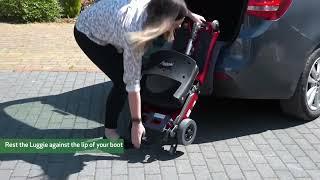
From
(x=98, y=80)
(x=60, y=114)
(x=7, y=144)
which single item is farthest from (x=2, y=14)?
(x=7, y=144)

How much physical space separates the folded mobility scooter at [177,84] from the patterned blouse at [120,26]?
47cm

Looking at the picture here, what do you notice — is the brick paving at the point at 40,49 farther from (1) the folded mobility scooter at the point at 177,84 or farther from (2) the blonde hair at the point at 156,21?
(2) the blonde hair at the point at 156,21

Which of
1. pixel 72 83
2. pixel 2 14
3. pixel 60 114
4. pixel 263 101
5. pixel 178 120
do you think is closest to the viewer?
pixel 178 120

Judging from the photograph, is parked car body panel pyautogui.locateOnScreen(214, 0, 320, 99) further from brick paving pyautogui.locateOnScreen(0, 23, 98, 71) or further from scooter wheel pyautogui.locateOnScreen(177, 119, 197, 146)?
brick paving pyautogui.locateOnScreen(0, 23, 98, 71)

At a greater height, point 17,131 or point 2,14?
point 17,131

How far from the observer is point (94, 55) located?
426 cm

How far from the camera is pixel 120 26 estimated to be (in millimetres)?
3910

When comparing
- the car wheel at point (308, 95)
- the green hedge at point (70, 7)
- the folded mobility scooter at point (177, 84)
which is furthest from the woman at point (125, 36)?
the green hedge at point (70, 7)

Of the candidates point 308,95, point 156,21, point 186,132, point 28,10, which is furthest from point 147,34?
point 28,10

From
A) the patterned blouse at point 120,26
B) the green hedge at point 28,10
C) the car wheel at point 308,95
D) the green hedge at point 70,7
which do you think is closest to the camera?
the patterned blouse at point 120,26

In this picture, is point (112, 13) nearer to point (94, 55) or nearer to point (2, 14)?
point (94, 55)

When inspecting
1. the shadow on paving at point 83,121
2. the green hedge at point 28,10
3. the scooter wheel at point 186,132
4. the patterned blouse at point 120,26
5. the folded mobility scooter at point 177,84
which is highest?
the patterned blouse at point 120,26

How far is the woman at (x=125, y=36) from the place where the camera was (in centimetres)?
378

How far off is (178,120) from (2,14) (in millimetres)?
7348
